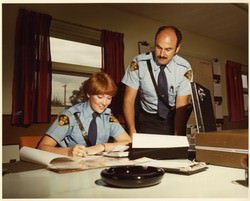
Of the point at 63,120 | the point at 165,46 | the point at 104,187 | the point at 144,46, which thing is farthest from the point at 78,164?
the point at 144,46

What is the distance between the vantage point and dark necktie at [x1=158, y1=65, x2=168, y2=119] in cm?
150

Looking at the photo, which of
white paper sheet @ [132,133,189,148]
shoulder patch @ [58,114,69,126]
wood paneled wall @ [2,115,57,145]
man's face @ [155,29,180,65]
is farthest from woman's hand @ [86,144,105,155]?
wood paneled wall @ [2,115,57,145]

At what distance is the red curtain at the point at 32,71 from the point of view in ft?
6.10

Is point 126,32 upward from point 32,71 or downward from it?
upward

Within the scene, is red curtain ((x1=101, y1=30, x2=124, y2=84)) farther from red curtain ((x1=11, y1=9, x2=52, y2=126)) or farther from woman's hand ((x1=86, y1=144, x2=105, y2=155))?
woman's hand ((x1=86, y1=144, x2=105, y2=155))

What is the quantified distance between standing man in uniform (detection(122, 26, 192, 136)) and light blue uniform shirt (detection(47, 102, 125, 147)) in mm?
103

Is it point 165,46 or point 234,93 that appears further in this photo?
point 234,93

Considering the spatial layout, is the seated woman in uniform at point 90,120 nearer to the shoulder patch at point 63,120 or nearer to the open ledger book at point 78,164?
the shoulder patch at point 63,120

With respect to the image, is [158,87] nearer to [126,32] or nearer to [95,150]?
[95,150]

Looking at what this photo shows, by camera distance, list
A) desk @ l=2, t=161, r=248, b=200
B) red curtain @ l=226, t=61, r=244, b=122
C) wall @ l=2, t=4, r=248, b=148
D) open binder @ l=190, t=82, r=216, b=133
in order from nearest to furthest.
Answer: desk @ l=2, t=161, r=248, b=200, open binder @ l=190, t=82, r=216, b=133, red curtain @ l=226, t=61, r=244, b=122, wall @ l=2, t=4, r=248, b=148

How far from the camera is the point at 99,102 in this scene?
146 centimetres

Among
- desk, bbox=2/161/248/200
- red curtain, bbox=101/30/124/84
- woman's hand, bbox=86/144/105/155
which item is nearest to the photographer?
desk, bbox=2/161/248/200

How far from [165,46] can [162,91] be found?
25 centimetres

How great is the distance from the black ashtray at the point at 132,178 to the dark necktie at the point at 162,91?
0.93 meters
